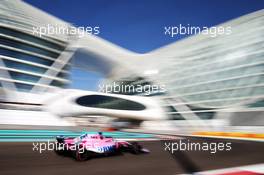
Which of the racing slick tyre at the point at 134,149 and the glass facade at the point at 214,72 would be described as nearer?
the racing slick tyre at the point at 134,149

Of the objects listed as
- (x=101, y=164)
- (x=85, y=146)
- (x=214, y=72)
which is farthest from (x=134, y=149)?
(x=214, y=72)

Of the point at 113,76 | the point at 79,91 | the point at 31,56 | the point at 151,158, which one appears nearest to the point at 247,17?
the point at 113,76

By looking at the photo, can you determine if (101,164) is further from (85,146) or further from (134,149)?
(134,149)

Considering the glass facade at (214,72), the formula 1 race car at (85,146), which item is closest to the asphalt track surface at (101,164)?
A: the formula 1 race car at (85,146)

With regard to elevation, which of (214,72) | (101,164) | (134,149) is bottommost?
(101,164)

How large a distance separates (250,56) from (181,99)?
13211 mm

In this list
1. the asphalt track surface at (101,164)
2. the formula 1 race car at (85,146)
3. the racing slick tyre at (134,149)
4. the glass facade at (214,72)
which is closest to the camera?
the asphalt track surface at (101,164)

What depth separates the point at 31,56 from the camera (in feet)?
111

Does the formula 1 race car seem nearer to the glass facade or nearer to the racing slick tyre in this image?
the racing slick tyre

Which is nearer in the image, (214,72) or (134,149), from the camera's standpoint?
(134,149)

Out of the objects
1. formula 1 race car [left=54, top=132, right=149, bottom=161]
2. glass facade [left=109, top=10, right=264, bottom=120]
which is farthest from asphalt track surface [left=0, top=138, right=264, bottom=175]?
glass facade [left=109, top=10, right=264, bottom=120]

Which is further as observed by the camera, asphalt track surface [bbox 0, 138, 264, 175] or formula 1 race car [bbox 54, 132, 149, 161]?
formula 1 race car [bbox 54, 132, 149, 161]

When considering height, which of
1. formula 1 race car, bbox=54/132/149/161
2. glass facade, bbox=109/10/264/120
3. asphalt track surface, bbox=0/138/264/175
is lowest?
asphalt track surface, bbox=0/138/264/175

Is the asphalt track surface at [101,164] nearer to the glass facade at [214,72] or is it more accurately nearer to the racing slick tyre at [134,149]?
the racing slick tyre at [134,149]
